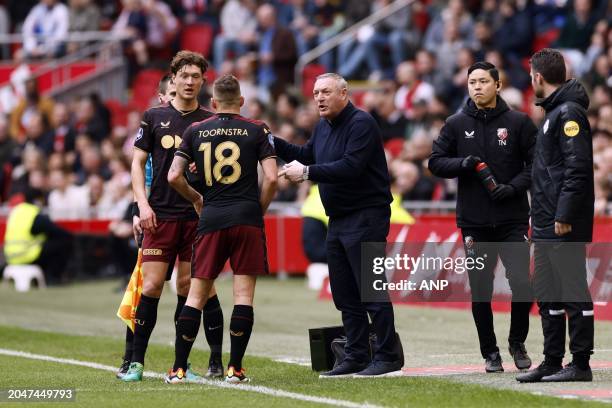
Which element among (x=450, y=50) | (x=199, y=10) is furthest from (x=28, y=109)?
(x=450, y=50)

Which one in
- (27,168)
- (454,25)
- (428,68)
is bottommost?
(27,168)

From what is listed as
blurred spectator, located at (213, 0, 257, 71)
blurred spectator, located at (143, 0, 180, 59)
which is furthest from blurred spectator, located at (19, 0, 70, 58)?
blurred spectator, located at (213, 0, 257, 71)

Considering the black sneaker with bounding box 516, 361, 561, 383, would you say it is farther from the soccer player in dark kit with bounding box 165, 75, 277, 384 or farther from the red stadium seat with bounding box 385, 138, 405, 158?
the red stadium seat with bounding box 385, 138, 405, 158

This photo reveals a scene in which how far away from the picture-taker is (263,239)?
10.1 m

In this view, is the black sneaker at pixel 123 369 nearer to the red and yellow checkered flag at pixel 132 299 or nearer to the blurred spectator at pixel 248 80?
the red and yellow checkered flag at pixel 132 299

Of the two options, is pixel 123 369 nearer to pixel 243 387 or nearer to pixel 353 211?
pixel 243 387

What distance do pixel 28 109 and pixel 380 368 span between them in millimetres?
18801

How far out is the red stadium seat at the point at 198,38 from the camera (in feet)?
93.0

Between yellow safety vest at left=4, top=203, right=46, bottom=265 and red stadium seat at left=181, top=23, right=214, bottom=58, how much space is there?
25.0 ft

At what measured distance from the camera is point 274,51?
2598 centimetres

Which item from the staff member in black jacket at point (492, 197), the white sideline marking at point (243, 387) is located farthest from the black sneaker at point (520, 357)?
the white sideline marking at point (243, 387)

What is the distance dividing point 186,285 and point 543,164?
294cm

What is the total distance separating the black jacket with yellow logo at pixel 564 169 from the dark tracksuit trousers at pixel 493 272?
2.06 ft

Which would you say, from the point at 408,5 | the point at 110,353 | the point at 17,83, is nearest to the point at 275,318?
the point at 110,353
